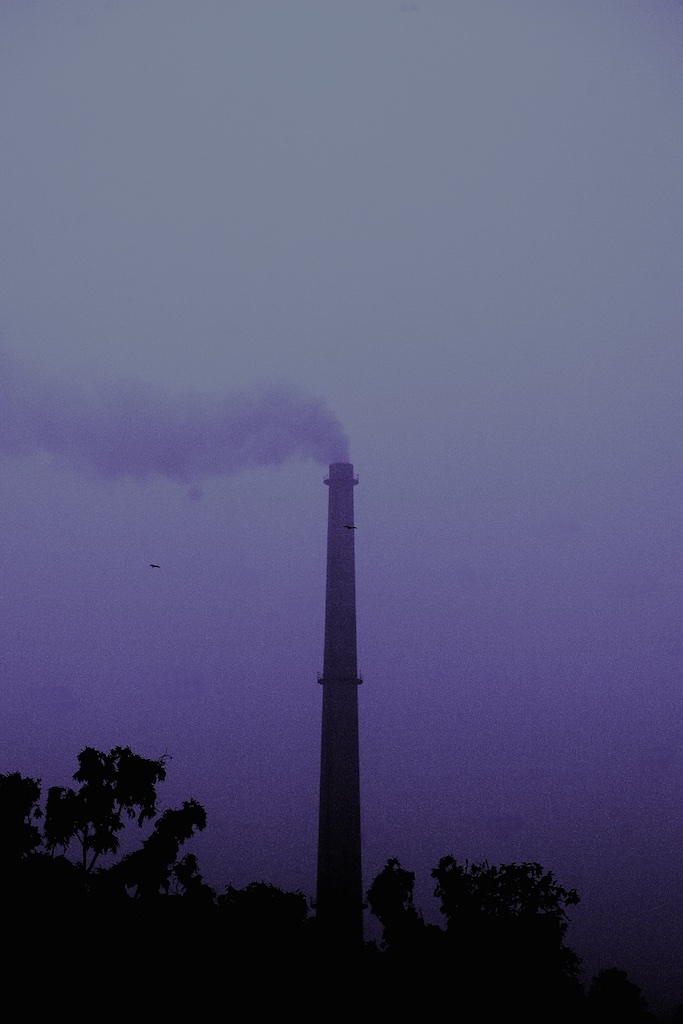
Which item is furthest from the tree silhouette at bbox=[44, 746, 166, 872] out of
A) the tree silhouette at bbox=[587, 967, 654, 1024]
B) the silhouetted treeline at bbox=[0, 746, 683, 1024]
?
the tree silhouette at bbox=[587, 967, 654, 1024]

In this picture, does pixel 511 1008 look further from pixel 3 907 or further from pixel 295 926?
pixel 3 907

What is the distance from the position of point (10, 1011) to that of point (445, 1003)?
10.6 m

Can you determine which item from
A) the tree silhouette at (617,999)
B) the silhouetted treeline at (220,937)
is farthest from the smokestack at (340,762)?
the tree silhouette at (617,999)

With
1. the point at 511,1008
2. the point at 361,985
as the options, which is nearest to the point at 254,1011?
the point at 361,985

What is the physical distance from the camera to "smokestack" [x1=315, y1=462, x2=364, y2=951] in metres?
32.5

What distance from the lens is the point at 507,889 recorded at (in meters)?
24.5

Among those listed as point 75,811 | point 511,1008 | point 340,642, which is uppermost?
point 340,642

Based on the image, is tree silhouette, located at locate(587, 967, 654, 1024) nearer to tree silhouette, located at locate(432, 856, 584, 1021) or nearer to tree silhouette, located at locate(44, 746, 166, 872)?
tree silhouette, located at locate(432, 856, 584, 1021)

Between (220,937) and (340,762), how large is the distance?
1297 centimetres

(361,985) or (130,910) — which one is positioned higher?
(130,910)

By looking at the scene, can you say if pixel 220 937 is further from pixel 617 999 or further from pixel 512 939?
pixel 617 999

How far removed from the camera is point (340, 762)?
3409 cm

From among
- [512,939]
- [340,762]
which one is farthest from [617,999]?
[340,762]

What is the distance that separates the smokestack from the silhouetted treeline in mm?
5167
